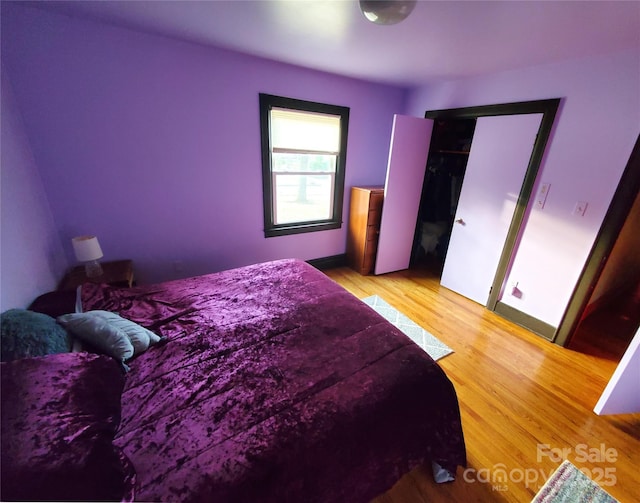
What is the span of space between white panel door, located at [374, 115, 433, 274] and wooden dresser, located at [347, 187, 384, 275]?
0.35ft

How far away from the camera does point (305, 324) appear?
1.55 metres

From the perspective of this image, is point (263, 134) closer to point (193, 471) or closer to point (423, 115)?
point (423, 115)

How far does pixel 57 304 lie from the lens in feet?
4.93

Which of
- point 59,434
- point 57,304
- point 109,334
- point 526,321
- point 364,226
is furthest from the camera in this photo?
point 364,226

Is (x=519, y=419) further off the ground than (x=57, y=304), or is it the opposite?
(x=57, y=304)

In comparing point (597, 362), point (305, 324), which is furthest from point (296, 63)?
point (597, 362)

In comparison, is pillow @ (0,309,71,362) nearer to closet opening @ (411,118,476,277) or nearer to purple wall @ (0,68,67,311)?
purple wall @ (0,68,67,311)

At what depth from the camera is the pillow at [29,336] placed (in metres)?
1.01

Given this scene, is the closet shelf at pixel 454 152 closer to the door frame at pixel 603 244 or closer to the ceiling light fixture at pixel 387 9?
the door frame at pixel 603 244

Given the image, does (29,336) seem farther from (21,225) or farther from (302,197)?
(302,197)

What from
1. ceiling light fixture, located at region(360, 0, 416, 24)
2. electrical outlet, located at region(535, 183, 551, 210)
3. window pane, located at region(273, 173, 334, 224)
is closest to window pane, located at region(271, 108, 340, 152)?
window pane, located at region(273, 173, 334, 224)

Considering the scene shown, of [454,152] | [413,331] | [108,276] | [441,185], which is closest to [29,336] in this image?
[108,276]

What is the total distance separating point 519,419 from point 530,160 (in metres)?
2.12

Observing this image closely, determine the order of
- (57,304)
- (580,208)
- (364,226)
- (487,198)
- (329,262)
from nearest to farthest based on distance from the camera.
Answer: (57,304), (580,208), (487,198), (364,226), (329,262)
